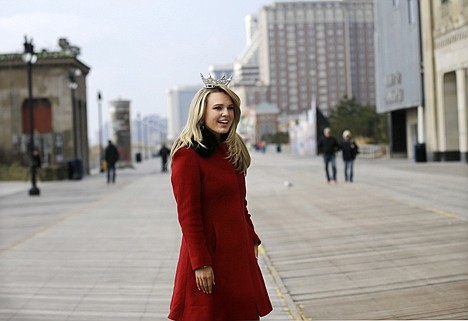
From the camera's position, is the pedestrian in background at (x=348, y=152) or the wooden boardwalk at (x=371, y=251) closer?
the wooden boardwalk at (x=371, y=251)

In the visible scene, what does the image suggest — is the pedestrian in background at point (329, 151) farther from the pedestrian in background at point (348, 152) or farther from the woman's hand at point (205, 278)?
the woman's hand at point (205, 278)

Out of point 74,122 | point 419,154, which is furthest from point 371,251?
point 74,122

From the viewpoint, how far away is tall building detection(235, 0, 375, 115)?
190m

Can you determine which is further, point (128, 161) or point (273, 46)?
point (273, 46)

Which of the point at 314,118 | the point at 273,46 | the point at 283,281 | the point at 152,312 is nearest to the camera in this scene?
the point at 152,312

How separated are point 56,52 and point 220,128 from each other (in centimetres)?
3345

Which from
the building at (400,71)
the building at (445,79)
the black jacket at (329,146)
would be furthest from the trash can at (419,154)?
the black jacket at (329,146)

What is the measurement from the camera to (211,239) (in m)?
3.62

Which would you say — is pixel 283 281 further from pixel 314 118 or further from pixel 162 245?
pixel 314 118

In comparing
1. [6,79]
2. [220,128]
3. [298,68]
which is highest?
[298,68]

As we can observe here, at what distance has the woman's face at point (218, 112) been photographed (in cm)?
366

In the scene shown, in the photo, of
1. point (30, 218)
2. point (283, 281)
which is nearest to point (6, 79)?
point (30, 218)

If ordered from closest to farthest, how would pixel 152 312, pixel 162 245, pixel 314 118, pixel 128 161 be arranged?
1. pixel 152 312
2. pixel 162 245
3. pixel 128 161
4. pixel 314 118

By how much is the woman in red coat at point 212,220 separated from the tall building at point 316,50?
18749 centimetres
